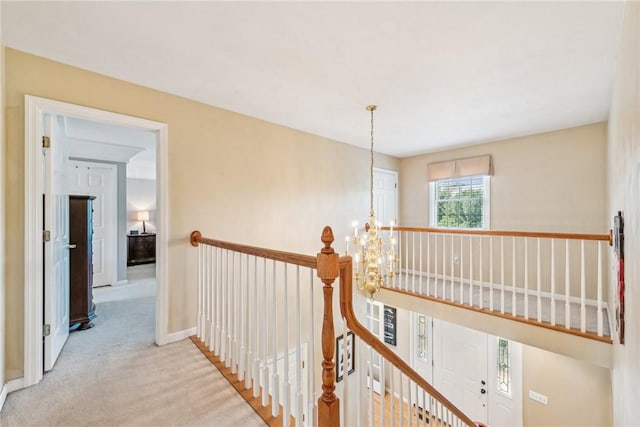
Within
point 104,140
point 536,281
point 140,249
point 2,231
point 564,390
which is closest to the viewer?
point 2,231

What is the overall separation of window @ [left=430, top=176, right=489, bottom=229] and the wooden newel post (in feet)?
14.0

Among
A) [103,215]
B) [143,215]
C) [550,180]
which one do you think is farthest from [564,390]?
[143,215]

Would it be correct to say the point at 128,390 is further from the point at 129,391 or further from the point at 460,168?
the point at 460,168

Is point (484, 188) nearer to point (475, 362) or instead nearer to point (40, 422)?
point (475, 362)

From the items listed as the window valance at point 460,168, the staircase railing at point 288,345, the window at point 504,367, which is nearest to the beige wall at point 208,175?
the staircase railing at point 288,345

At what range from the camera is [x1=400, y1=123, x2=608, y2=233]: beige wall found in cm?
370

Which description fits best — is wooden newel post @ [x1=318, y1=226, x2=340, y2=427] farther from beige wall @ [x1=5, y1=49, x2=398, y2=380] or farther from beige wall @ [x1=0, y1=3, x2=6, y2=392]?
beige wall @ [x1=0, y1=3, x2=6, y2=392]

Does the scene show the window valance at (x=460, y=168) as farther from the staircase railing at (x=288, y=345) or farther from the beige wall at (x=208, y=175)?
the staircase railing at (x=288, y=345)

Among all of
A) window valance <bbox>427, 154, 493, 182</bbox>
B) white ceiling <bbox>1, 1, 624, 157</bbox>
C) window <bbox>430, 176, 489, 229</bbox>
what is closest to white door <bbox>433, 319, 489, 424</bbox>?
window <bbox>430, 176, 489, 229</bbox>

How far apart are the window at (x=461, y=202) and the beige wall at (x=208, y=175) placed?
1787mm

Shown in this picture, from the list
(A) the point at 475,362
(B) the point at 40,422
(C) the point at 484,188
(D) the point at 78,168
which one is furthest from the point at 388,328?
(D) the point at 78,168

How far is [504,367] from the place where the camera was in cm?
440

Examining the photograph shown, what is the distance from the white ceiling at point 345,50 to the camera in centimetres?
169

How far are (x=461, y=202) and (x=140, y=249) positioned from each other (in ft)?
25.0
